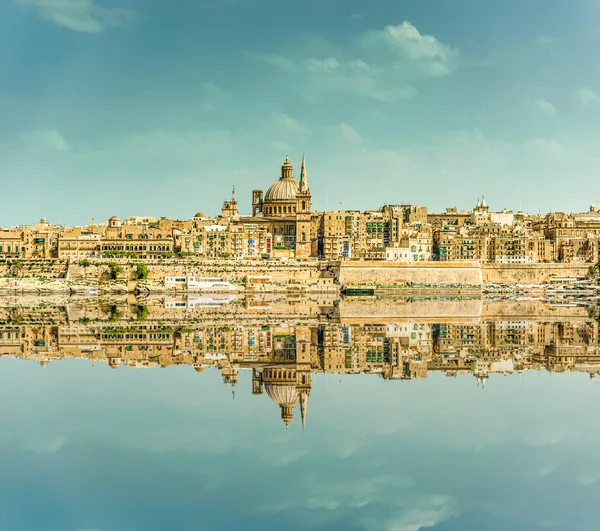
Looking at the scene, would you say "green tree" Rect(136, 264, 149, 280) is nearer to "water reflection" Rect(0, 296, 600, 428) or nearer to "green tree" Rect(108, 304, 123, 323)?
"water reflection" Rect(0, 296, 600, 428)

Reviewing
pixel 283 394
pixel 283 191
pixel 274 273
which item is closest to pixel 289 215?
pixel 283 191

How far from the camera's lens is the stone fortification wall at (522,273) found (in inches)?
2135

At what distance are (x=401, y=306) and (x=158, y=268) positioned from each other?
1878 centimetres

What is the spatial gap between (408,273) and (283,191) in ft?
43.8

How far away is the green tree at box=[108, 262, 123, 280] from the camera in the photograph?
164ft

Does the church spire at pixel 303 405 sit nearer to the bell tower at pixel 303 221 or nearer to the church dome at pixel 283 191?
the bell tower at pixel 303 221

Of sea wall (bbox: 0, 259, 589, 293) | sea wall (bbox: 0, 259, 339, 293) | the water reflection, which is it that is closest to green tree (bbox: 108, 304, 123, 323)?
the water reflection

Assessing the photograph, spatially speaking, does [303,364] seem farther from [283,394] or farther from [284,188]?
[284,188]

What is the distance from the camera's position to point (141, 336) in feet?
75.7

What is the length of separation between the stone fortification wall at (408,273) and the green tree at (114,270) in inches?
494

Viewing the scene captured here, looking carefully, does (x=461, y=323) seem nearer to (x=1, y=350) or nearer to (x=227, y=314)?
(x=227, y=314)

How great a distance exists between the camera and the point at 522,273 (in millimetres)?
54344

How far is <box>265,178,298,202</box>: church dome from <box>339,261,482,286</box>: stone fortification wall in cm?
1094

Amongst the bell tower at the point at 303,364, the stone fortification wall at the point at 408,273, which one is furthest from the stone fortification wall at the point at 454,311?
the stone fortification wall at the point at 408,273
